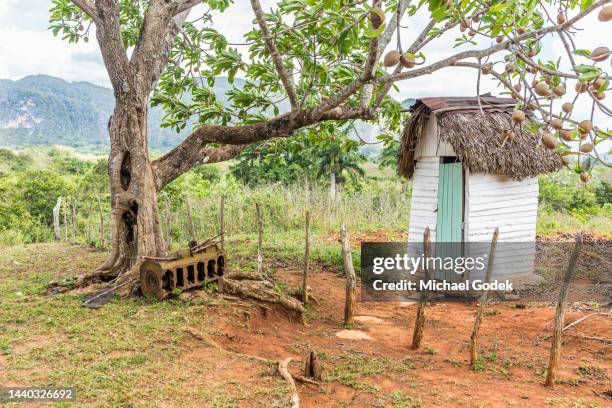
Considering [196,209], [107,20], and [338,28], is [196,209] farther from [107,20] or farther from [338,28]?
[338,28]

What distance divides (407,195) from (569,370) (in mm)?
13315

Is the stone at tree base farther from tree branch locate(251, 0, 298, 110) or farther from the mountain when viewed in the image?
the mountain

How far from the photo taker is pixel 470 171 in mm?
7227

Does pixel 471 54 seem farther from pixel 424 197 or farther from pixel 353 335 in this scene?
pixel 424 197

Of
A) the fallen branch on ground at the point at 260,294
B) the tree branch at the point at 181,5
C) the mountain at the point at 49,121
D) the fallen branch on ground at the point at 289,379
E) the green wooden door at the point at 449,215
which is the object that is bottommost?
the fallen branch on ground at the point at 289,379

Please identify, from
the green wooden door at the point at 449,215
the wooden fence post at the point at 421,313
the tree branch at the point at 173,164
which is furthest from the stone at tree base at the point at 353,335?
the tree branch at the point at 173,164

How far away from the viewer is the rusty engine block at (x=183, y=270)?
17.6 feet

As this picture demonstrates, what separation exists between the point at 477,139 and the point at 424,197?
1396 mm

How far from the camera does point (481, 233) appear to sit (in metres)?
7.47

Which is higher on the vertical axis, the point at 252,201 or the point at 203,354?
the point at 252,201

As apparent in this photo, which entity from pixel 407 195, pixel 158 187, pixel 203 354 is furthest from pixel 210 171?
pixel 203 354

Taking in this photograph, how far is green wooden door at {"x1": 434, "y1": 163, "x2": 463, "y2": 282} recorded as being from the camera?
7.50 meters

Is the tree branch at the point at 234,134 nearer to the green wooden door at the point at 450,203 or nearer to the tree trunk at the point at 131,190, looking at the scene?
the tree trunk at the point at 131,190

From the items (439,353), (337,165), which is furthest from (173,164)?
(337,165)
